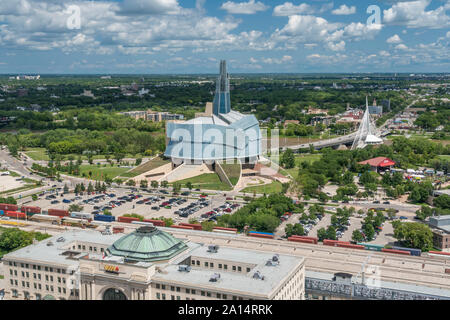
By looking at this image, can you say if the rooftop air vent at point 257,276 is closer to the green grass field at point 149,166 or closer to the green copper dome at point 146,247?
the green copper dome at point 146,247

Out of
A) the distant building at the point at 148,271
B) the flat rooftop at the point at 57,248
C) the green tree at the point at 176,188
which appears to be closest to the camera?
the distant building at the point at 148,271

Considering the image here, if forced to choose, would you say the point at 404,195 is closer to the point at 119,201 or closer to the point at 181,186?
the point at 181,186

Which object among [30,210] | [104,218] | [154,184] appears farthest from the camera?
[154,184]

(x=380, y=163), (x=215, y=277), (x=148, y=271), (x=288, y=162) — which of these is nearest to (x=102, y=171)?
(x=288, y=162)

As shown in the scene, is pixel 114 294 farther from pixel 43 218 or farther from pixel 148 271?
pixel 43 218

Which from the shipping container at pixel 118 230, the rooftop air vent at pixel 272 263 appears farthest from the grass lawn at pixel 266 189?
the rooftop air vent at pixel 272 263
